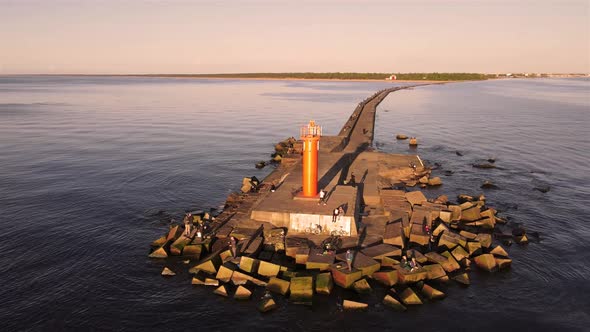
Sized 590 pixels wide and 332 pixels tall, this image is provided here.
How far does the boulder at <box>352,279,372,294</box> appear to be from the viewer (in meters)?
21.4

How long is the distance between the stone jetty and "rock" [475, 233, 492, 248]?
0.06 metres

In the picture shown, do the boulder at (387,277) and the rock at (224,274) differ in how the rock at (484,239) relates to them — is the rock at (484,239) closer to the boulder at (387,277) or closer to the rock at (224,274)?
the boulder at (387,277)

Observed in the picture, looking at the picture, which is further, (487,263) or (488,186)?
(488,186)

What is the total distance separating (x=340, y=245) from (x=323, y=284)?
4118mm

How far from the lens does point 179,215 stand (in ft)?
106

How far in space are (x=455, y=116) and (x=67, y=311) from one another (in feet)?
312

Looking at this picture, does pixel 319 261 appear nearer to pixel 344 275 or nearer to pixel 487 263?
pixel 344 275

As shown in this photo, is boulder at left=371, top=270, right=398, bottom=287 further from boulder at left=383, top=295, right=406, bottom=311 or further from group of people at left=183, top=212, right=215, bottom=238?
group of people at left=183, top=212, right=215, bottom=238

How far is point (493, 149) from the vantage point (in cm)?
5984

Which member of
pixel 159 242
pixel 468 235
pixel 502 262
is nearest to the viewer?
pixel 502 262

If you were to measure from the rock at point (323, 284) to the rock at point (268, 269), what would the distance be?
2.40 m

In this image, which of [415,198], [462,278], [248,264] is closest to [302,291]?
[248,264]

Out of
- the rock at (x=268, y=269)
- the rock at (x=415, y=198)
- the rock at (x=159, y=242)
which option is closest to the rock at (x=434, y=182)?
the rock at (x=415, y=198)

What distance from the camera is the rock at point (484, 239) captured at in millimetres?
26156
